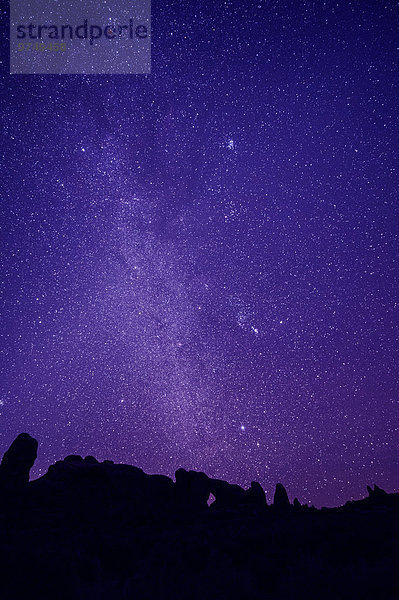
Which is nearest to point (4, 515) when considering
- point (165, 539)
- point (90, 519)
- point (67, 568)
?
point (90, 519)

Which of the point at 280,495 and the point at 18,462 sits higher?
the point at 18,462

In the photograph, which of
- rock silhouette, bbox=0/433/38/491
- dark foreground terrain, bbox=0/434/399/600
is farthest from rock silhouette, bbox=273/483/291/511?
rock silhouette, bbox=0/433/38/491

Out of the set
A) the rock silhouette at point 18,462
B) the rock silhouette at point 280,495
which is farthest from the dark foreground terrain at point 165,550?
the rock silhouette at point 280,495

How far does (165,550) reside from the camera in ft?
41.9

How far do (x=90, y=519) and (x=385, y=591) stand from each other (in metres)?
23.2

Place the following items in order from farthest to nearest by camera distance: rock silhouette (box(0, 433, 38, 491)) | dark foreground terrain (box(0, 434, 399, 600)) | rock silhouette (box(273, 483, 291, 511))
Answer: rock silhouette (box(273, 483, 291, 511)) < rock silhouette (box(0, 433, 38, 491)) < dark foreground terrain (box(0, 434, 399, 600))

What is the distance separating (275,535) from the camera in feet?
45.0

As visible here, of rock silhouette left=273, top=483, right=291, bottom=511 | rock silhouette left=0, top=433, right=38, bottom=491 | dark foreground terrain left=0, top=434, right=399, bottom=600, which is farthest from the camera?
rock silhouette left=273, top=483, right=291, bottom=511

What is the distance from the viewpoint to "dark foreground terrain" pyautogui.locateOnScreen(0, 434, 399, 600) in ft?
25.2

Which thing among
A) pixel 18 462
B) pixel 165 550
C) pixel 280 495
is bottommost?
pixel 280 495

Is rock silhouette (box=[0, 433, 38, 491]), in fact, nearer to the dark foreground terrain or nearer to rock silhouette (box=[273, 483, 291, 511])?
the dark foreground terrain

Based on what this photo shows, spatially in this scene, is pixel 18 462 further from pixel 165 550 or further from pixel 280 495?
pixel 280 495

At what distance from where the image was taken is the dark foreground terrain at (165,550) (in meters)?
7.69

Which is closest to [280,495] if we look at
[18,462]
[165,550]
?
[18,462]
